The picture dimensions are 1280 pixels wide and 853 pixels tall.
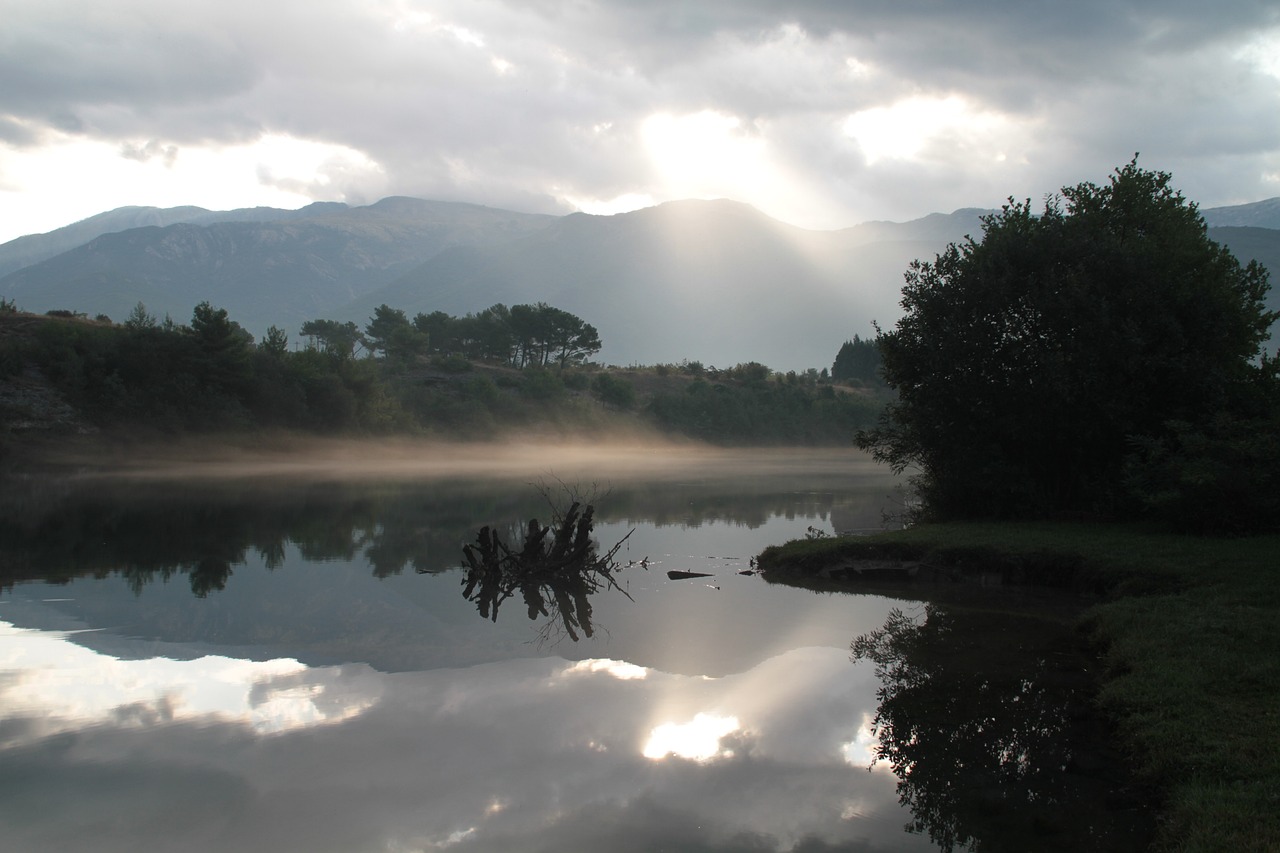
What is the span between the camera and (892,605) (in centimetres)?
1747

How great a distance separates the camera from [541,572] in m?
20.7

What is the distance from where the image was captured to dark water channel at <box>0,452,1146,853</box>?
25.6 ft

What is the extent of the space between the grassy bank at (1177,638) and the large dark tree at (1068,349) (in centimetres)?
286

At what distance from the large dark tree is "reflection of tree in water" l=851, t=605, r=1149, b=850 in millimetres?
10294

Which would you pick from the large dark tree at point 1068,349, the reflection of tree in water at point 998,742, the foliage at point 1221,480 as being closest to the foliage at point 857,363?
the large dark tree at point 1068,349

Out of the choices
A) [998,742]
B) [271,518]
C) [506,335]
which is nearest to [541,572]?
[998,742]

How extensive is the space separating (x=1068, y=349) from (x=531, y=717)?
723 inches

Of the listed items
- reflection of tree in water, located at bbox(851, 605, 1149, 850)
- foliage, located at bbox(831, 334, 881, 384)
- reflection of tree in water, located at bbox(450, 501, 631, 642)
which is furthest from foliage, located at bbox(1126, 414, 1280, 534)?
foliage, located at bbox(831, 334, 881, 384)

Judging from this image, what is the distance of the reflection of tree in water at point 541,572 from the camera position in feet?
61.2

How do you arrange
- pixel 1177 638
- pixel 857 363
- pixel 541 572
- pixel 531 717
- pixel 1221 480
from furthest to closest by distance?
1. pixel 857 363
2. pixel 541 572
3. pixel 1221 480
4. pixel 1177 638
5. pixel 531 717

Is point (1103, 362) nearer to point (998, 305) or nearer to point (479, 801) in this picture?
point (998, 305)

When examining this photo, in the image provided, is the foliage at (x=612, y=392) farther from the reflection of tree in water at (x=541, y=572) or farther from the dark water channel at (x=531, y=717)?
the reflection of tree in water at (x=541, y=572)

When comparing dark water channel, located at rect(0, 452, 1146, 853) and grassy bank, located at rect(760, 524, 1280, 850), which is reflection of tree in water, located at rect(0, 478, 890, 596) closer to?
dark water channel, located at rect(0, 452, 1146, 853)

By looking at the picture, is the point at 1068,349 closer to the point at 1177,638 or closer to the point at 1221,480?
the point at 1221,480
